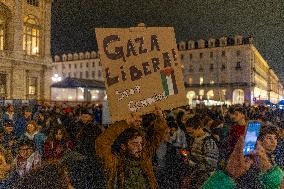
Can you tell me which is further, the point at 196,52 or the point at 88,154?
the point at 196,52

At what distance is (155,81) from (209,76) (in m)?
91.9

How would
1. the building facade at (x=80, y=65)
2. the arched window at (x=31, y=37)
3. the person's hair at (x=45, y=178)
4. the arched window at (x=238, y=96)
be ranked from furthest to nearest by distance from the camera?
the building facade at (x=80, y=65), the arched window at (x=238, y=96), the arched window at (x=31, y=37), the person's hair at (x=45, y=178)

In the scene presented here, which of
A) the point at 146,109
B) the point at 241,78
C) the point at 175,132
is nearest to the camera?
the point at 146,109

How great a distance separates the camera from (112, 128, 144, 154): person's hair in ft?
14.5

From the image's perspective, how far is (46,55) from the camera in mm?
38844

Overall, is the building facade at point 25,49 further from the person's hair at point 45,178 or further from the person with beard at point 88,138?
the person's hair at point 45,178

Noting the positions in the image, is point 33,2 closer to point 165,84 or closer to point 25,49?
point 25,49

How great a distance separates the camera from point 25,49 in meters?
37.1

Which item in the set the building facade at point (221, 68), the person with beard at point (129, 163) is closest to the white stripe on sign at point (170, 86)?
the person with beard at point (129, 163)

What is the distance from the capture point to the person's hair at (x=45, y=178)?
8.22 ft

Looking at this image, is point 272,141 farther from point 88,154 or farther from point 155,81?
point 88,154

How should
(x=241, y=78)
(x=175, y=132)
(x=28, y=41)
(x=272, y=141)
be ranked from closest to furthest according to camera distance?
(x=272, y=141)
(x=175, y=132)
(x=28, y=41)
(x=241, y=78)

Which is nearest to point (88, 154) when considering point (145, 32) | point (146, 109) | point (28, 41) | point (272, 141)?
point (146, 109)

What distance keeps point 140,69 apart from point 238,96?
295ft
